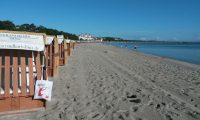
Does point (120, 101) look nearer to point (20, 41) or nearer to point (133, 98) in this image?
point (133, 98)

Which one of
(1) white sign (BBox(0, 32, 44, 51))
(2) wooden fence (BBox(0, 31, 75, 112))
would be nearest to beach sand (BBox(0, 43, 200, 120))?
(2) wooden fence (BBox(0, 31, 75, 112))

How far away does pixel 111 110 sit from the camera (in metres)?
7.17

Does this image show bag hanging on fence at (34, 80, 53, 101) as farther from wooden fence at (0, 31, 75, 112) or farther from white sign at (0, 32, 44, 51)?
white sign at (0, 32, 44, 51)

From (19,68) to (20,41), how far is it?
703mm

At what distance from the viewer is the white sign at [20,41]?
648 centimetres

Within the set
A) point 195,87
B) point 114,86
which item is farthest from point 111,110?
point 195,87

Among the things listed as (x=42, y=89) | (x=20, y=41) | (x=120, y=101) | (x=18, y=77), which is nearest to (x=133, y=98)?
(x=120, y=101)

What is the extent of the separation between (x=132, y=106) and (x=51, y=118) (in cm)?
216

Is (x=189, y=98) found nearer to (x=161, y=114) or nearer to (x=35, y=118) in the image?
(x=161, y=114)

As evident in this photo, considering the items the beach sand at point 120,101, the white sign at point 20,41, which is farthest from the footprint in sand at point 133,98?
the white sign at point 20,41

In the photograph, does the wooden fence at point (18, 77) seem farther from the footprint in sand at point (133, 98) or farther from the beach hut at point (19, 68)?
the footprint in sand at point (133, 98)

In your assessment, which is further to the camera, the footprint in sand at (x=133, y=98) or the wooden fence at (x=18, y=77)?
the footprint in sand at (x=133, y=98)

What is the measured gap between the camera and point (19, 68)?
6.95 metres

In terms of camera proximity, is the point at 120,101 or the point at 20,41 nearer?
the point at 20,41
